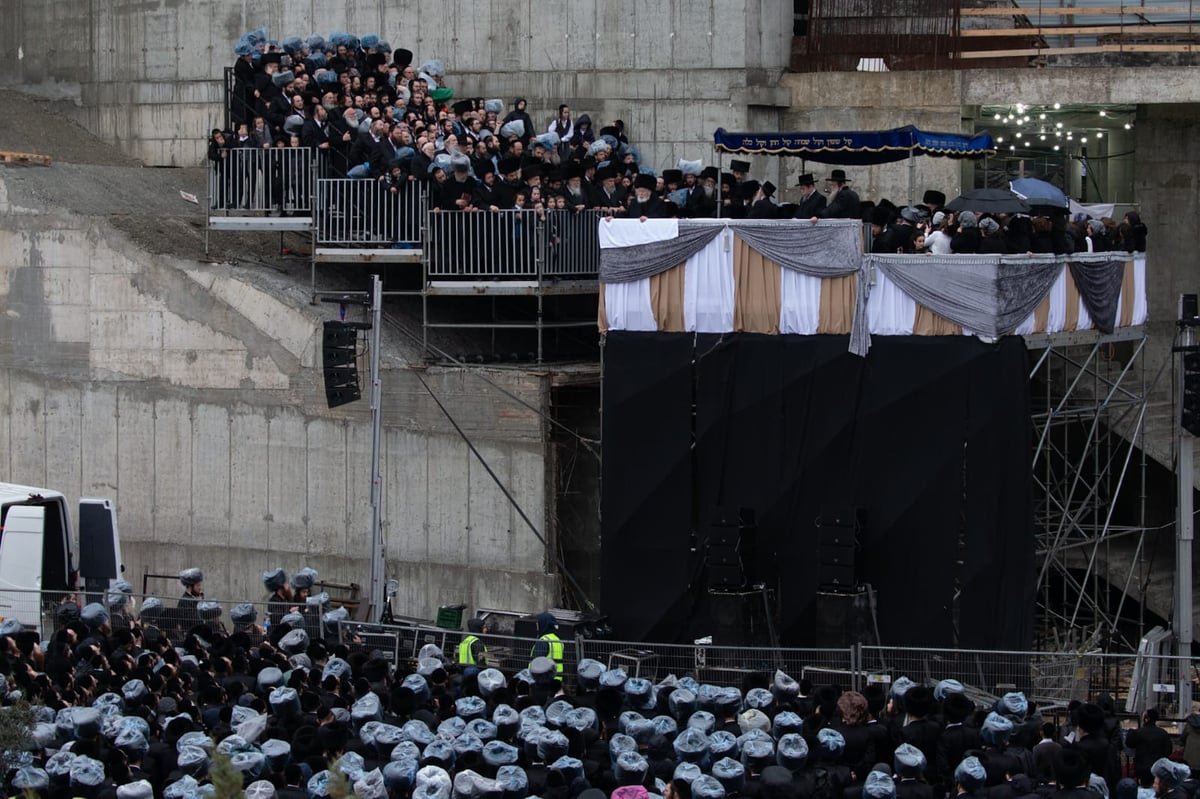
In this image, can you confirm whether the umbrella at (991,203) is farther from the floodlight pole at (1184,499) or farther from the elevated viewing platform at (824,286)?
the floodlight pole at (1184,499)

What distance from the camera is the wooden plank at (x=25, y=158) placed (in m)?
25.8

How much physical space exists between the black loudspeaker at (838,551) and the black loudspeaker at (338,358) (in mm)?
5260

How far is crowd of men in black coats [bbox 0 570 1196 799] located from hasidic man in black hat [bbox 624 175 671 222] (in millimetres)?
6784

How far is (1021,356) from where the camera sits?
19766 mm

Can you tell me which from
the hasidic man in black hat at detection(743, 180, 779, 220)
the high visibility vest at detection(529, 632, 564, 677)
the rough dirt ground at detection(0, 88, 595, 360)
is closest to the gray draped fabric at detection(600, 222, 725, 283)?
the hasidic man in black hat at detection(743, 180, 779, 220)

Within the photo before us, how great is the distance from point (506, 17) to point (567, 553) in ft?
28.5

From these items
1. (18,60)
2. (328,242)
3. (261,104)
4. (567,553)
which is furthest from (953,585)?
(18,60)

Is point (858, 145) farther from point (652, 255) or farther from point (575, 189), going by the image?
point (575, 189)

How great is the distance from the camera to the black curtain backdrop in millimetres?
19734

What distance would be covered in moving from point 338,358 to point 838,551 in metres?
5.72

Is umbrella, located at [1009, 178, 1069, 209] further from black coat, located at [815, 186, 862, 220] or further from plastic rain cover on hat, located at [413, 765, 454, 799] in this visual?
plastic rain cover on hat, located at [413, 765, 454, 799]

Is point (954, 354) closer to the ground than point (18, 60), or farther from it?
closer to the ground

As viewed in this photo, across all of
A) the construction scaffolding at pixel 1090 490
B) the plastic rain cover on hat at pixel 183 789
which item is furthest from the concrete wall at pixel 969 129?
the plastic rain cover on hat at pixel 183 789

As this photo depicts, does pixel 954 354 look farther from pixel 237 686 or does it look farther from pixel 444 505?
pixel 237 686
